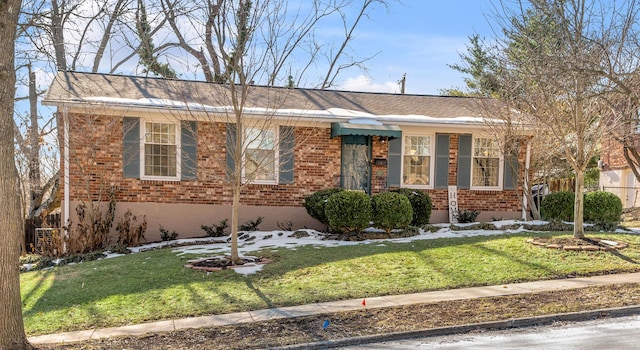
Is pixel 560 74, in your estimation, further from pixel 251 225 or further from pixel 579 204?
pixel 251 225

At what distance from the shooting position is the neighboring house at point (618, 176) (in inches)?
748

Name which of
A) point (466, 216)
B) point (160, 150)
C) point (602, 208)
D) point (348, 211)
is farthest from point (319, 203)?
point (602, 208)

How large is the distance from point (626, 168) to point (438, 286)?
16894mm

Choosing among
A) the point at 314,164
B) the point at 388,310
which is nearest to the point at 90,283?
the point at 388,310

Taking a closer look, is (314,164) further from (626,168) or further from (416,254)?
(626,168)

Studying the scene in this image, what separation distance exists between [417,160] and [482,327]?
776 cm

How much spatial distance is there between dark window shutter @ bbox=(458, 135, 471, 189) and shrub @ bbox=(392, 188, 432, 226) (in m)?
1.49

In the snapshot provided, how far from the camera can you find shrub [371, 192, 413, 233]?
10594 millimetres

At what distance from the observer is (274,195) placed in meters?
11.8

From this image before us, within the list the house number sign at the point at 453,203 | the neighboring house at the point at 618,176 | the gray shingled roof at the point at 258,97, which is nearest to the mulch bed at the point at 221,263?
the gray shingled roof at the point at 258,97

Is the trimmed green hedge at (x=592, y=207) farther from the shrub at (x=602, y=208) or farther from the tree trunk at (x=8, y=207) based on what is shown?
the tree trunk at (x=8, y=207)

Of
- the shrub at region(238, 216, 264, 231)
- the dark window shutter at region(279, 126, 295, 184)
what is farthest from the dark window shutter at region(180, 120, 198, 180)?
the dark window shutter at region(279, 126, 295, 184)

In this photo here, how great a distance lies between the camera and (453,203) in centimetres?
1254

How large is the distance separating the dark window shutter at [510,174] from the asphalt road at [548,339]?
7.85 meters
